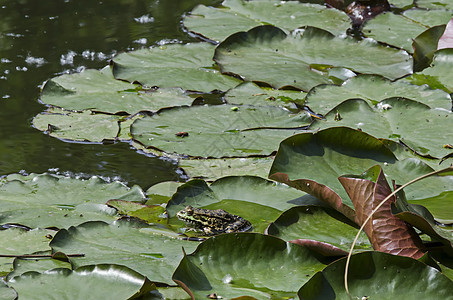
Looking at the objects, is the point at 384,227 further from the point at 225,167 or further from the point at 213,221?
the point at 225,167

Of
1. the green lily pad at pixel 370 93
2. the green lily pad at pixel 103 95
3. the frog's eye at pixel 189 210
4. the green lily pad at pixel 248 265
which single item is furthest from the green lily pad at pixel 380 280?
the green lily pad at pixel 103 95

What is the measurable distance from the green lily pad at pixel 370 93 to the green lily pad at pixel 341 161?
861 millimetres

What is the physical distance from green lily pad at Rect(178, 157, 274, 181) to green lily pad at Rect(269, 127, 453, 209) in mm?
376

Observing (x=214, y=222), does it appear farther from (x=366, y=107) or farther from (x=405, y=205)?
(x=366, y=107)

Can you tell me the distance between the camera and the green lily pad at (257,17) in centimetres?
444

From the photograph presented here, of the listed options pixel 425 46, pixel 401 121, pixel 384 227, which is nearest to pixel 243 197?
pixel 384 227

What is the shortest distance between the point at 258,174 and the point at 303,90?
1013 mm

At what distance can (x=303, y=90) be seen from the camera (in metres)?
3.50

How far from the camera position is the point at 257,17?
4.63 metres

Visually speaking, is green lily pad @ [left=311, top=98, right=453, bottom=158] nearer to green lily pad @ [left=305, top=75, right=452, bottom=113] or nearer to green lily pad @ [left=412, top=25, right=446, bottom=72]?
green lily pad @ [left=305, top=75, right=452, bottom=113]

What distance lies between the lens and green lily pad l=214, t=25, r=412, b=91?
3639mm

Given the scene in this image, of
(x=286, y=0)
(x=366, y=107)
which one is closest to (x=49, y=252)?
(x=366, y=107)

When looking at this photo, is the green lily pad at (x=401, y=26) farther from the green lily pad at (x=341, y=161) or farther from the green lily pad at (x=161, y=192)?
the green lily pad at (x=161, y=192)

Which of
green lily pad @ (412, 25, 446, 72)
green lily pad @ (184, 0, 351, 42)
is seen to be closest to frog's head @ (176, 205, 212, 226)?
green lily pad @ (412, 25, 446, 72)
